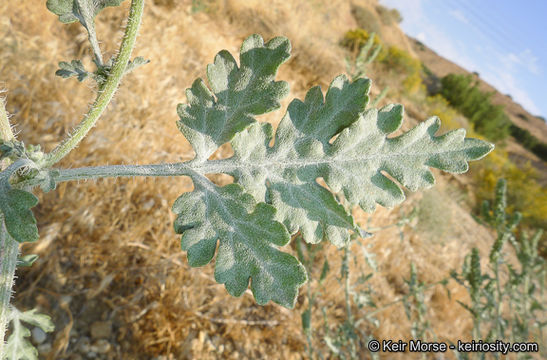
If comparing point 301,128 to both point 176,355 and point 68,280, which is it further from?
point 68,280

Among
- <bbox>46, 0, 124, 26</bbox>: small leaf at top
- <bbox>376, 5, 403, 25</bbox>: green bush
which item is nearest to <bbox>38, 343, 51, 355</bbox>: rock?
<bbox>46, 0, 124, 26</bbox>: small leaf at top

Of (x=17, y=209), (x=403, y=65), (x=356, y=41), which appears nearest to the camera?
(x=17, y=209)

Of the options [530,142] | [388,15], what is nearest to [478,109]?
[388,15]

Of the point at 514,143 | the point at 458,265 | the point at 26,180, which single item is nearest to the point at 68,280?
the point at 26,180

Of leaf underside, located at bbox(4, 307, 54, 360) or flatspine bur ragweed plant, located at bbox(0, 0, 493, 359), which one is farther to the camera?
leaf underside, located at bbox(4, 307, 54, 360)

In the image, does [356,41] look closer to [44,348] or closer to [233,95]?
[44,348]

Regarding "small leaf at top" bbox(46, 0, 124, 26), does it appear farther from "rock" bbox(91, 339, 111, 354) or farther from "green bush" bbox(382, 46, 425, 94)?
"green bush" bbox(382, 46, 425, 94)

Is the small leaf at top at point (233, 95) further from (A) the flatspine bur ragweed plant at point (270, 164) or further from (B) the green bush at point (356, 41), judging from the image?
(B) the green bush at point (356, 41)
